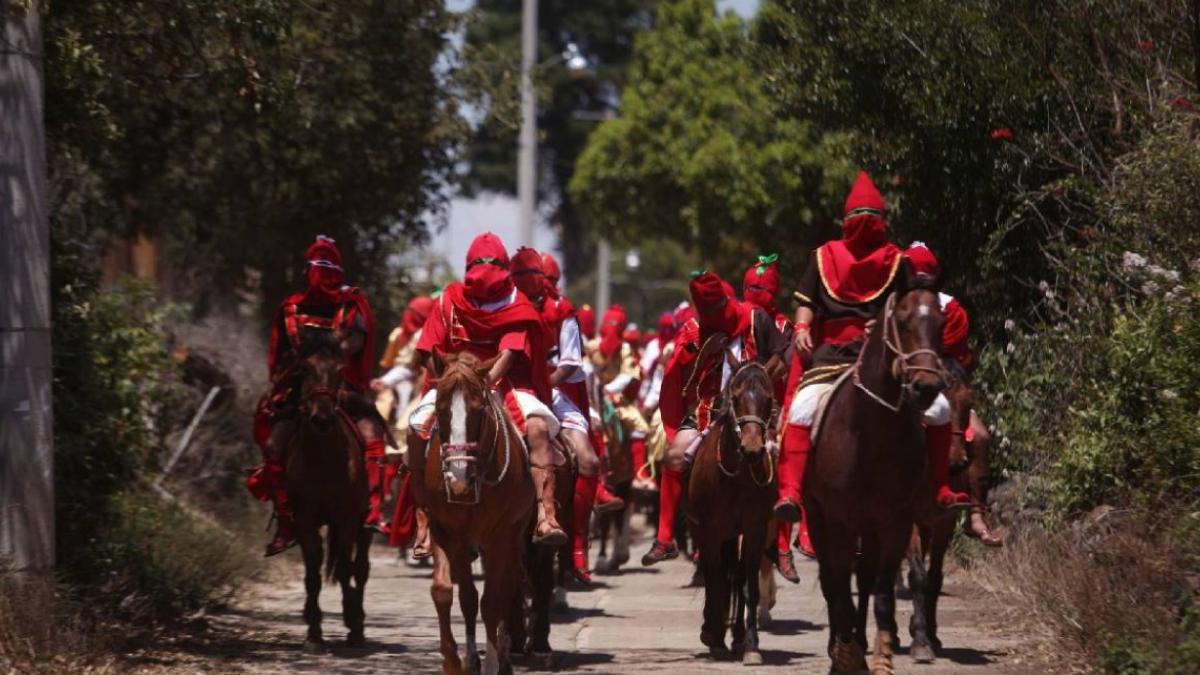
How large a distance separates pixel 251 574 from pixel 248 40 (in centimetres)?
490

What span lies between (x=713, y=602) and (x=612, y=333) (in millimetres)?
9422

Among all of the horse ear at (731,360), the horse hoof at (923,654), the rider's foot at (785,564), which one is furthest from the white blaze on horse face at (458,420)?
the rider's foot at (785,564)

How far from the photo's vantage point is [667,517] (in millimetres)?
13547

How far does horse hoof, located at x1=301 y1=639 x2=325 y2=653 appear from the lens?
44.4 ft

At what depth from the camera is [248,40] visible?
15.1 metres

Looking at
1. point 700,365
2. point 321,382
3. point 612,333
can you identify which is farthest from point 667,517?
point 612,333

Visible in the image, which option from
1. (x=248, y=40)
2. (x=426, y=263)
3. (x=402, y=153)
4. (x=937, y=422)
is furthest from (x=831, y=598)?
(x=426, y=263)

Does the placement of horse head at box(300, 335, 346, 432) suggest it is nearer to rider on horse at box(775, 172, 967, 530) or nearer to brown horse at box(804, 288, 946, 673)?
rider on horse at box(775, 172, 967, 530)

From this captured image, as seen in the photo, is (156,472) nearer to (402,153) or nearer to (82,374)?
(82,374)

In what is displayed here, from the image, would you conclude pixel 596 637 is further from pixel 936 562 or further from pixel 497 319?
pixel 497 319

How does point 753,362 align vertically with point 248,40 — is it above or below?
below

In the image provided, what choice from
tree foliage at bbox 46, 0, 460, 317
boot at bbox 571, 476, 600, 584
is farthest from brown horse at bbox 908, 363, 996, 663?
tree foliage at bbox 46, 0, 460, 317

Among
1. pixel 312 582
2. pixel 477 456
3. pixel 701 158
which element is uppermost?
pixel 701 158

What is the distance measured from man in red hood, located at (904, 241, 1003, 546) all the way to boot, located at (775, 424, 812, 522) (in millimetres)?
798
